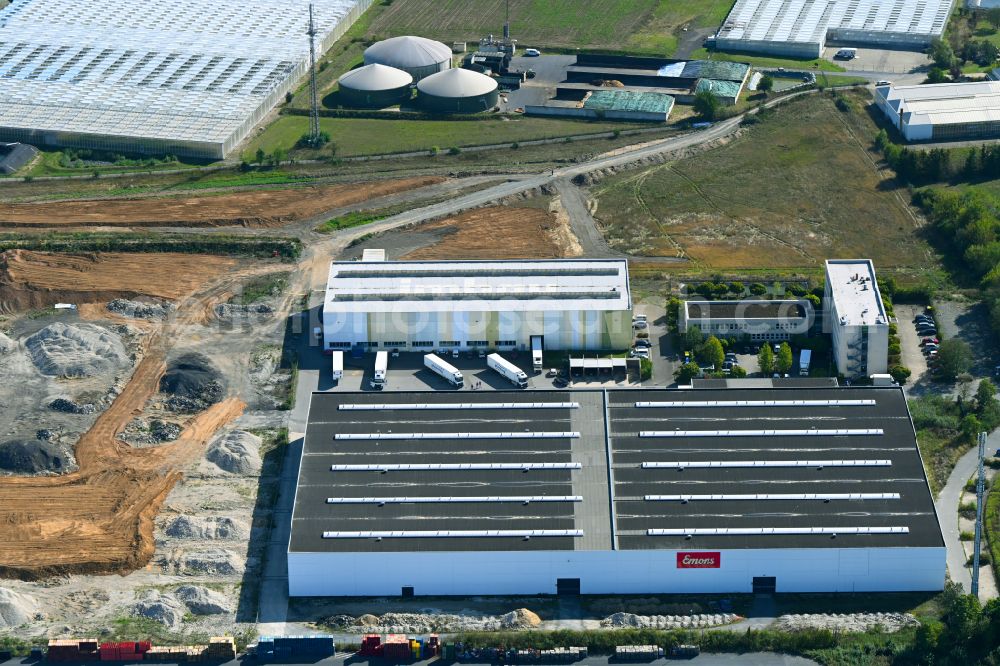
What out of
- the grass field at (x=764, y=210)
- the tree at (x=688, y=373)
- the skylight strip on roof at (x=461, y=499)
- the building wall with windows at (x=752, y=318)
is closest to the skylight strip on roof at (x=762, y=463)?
the skylight strip on roof at (x=461, y=499)

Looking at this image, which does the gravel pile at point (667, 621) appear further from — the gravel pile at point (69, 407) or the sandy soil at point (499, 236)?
the sandy soil at point (499, 236)

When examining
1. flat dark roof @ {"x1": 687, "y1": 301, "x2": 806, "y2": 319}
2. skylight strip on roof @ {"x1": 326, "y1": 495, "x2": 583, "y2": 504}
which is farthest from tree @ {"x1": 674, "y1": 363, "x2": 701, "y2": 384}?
skylight strip on roof @ {"x1": 326, "y1": 495, "x2": 583, "y2": 504}

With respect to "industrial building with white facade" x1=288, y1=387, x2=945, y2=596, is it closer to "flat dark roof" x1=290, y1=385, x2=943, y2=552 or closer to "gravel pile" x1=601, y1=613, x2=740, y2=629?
"flat dark roof" x1=290, y1=385, x2=943, y2=552

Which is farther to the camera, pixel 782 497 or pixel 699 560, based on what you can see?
pixel 782 497

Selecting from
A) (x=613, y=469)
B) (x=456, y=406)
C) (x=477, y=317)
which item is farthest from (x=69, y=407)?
(x=613, y=469)

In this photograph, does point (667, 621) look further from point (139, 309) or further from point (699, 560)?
point (139, 309)

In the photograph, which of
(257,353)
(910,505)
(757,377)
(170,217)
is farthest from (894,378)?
(170,217)

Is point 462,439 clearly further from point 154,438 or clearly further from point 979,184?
point 979,184
